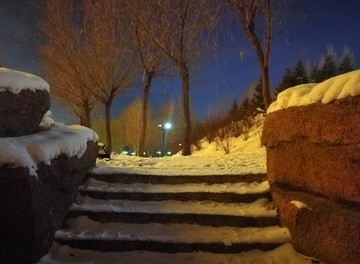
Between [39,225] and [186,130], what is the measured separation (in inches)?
422

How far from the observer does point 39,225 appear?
396cm

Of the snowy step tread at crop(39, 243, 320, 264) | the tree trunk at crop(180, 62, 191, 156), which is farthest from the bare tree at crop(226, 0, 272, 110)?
the snowy step tread at crop(39, 243, 320, 264)

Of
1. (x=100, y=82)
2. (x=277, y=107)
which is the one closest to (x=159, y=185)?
(x=277, y=107)

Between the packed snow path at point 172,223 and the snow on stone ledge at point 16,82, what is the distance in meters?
1.64

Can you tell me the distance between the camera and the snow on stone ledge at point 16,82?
4.17 meters

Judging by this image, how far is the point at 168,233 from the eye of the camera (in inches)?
180

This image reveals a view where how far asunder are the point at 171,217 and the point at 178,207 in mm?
295

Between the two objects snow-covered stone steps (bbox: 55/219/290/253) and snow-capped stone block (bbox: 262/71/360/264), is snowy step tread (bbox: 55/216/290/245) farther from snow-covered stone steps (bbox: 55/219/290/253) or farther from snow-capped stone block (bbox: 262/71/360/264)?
snow-capped stone block (bbox: 262/71/360/264)

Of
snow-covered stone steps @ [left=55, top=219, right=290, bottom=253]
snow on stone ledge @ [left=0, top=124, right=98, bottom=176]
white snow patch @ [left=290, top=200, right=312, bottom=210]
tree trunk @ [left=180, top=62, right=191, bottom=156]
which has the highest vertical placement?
tree trunk @ [left=180, top=62, right=191, bottom=156]

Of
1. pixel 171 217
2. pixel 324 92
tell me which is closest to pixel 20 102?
pixel 171 217

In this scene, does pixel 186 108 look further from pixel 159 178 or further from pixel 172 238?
pixel 172 238

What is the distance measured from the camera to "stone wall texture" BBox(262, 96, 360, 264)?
3396mm

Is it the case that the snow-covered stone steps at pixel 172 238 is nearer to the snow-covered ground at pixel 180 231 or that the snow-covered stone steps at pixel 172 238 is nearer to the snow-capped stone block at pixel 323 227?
the snow-covered ground at pixel 180 231

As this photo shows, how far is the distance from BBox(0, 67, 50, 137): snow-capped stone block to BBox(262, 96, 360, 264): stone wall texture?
2831mm
